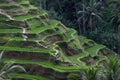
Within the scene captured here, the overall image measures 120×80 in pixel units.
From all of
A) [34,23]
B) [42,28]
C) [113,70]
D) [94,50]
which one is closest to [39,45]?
[42,28]

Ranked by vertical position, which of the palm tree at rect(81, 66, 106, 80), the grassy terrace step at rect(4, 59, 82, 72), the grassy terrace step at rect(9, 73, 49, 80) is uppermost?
the palm tree at rect(81, 66, 106, 80)

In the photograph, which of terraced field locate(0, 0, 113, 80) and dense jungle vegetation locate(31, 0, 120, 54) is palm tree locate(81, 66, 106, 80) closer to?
terraced field locate(0, 0, 113, 80)

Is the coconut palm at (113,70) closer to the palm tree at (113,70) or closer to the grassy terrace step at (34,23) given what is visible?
the palm tree at (113,70)

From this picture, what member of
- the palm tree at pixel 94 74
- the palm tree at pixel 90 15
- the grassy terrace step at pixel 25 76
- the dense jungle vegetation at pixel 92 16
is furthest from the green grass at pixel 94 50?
the palm tree at pixel 94 74

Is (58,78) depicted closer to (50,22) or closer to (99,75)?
(99,75)

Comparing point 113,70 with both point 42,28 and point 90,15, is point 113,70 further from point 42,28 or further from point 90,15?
point 90,15

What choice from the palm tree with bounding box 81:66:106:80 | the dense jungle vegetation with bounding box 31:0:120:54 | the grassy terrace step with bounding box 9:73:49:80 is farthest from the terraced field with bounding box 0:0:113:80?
the dense jungle vegetation with bounding box 31:0:120:54

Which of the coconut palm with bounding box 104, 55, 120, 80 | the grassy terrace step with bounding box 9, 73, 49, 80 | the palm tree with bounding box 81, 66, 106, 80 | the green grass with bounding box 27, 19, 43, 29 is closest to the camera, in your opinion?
the coconut palm with bounding box 104, 55, 120, 80
